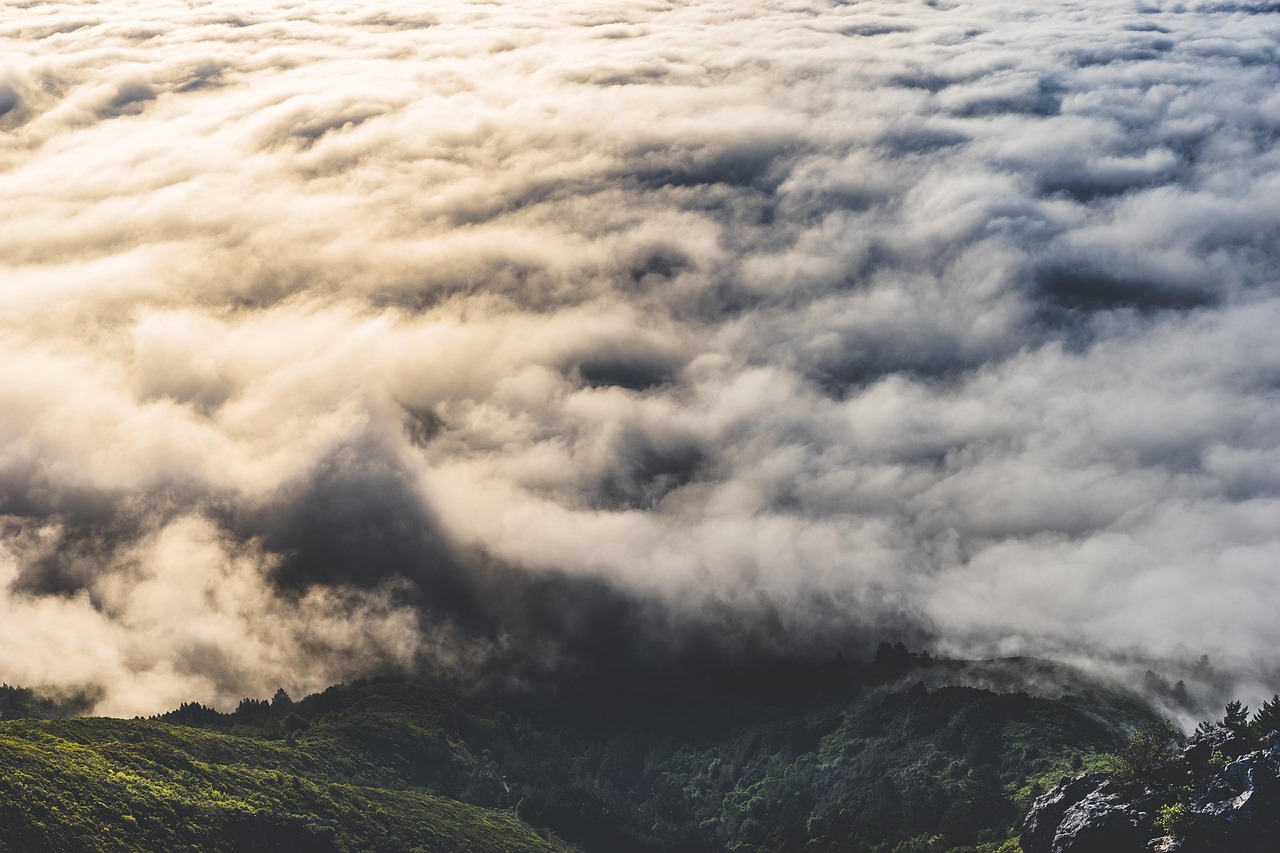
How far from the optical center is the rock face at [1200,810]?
6053 inches

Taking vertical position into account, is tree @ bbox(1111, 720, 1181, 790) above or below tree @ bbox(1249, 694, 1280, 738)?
below

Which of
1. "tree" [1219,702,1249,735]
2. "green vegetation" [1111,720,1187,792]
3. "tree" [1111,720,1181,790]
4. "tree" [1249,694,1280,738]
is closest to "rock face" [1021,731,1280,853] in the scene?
"tree" [1219,702,1249,735]

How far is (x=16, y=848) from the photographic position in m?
163

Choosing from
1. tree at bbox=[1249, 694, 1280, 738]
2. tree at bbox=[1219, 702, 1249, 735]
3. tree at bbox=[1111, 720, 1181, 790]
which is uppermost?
tree at bbox=[1249, 694, 1280, 738]

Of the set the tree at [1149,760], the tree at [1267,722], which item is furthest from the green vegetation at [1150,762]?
the tree at [1267,722]

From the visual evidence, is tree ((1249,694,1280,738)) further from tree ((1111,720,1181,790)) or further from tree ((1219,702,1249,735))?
tree ((1111,720,1181,790))

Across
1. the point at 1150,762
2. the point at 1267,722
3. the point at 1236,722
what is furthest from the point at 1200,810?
the point at 1267,722

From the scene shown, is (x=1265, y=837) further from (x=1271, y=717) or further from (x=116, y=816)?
(x=116, y=816)

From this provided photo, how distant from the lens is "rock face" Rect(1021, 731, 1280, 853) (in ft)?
504

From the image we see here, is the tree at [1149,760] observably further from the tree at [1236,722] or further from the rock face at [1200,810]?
the tree at [1236,722]

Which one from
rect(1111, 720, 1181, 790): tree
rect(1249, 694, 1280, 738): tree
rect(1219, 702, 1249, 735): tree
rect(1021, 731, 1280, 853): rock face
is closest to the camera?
rect(1021, 731, 1280, 853): rock face

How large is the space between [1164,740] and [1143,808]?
14625mm

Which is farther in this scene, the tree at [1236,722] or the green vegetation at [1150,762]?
the green vegetation at [1150,762]

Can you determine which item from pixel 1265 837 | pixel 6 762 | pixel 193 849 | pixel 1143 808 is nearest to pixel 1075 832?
pixel 1143 808
